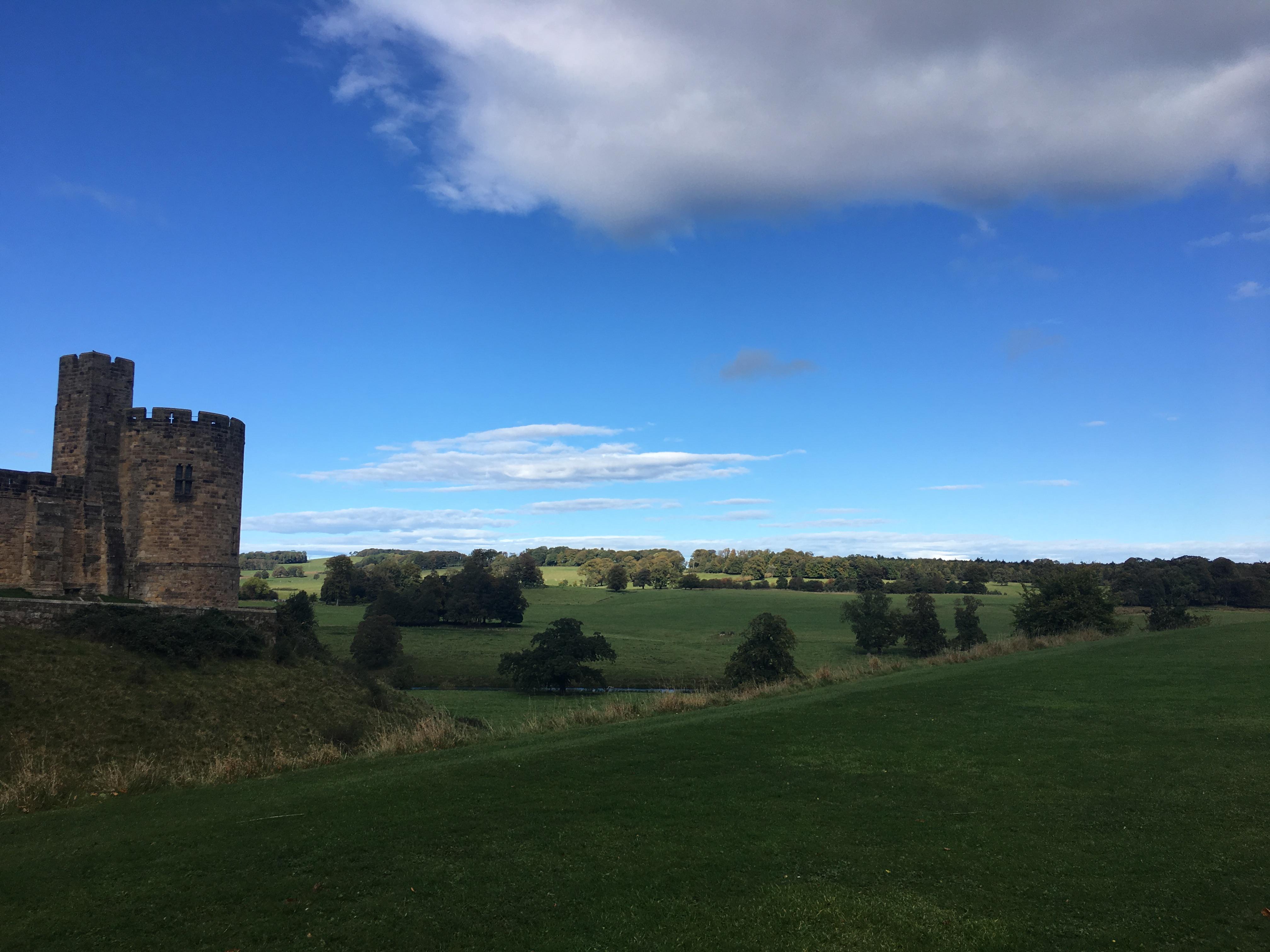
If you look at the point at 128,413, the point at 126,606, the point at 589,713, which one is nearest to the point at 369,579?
the point at 128,413

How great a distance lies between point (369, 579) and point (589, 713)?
9604 centimetres

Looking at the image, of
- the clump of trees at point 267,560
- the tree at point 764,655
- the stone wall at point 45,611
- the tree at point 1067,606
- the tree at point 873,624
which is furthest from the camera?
the clump of trees at point 267,560

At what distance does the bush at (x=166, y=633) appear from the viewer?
2712 centimetres

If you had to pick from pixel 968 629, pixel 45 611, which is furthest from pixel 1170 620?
pixel 45 611

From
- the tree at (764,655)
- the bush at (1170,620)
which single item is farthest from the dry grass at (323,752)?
the bush at (1170,620)

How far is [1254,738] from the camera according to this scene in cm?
1382

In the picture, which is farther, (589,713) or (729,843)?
(589,713)

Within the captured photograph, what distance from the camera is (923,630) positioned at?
63.9m

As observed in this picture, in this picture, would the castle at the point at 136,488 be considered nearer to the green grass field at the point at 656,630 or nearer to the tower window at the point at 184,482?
the tower window at the point at 184,482

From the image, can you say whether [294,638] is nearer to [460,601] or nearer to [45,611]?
[45,611]

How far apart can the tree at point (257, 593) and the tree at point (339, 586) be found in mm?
12945

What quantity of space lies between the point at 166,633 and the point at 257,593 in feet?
211

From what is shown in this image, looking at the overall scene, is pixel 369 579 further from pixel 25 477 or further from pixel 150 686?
A: pixel 150 686

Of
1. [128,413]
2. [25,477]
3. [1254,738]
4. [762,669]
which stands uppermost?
[128,413]
